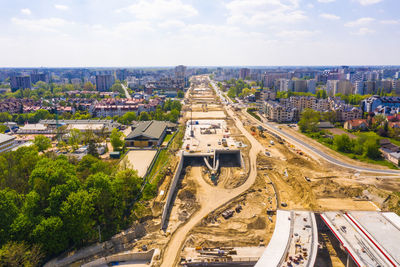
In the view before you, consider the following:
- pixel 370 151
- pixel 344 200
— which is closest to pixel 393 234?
pixel 344 200

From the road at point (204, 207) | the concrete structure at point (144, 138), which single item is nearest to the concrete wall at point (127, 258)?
the road at point (204, 207)

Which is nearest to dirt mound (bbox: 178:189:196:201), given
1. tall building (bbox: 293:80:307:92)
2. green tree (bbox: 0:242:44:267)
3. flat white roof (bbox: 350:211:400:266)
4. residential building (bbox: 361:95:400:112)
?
green tree (bbox: 0:242:44:267)

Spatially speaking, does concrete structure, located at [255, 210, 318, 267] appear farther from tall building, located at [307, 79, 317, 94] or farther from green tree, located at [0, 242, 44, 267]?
tall building, located at [307, 79, 317, 94]

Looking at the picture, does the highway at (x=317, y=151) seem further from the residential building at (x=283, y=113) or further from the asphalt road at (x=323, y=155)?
the residential building at (x=283, y=113)

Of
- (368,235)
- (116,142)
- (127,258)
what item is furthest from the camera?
(116,142)

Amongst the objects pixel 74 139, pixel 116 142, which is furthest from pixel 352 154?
pixel 74 139

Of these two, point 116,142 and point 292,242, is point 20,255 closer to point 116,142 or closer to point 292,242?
point 292,242
